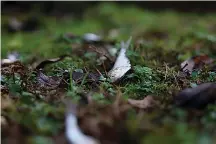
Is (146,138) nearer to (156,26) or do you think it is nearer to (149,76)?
(149,76)

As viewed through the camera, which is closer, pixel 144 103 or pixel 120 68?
pixel 144 103

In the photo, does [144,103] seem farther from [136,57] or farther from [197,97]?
[136,57]

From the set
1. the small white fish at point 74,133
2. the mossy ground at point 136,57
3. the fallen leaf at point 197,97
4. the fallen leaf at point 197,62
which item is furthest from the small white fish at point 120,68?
the small white fish at point 74,133

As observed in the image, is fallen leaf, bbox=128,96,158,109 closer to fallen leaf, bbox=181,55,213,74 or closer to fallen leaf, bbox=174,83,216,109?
fallen leaf, bbox=174,83,216,109

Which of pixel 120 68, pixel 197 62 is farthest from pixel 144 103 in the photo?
pixel 197 62

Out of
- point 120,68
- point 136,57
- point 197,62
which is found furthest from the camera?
point 197,62

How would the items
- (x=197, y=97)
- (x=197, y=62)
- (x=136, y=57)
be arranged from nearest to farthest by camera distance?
1. (x=197, y=97)
2. (x=136, y=57)
3. (x=197, y=62)
